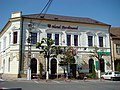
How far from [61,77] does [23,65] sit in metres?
6.71

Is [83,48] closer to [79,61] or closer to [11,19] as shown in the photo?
[79,61]

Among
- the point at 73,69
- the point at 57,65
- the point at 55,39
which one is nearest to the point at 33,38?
the point at 55,39

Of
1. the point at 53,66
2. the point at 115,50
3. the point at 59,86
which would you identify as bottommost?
the point at 59,86

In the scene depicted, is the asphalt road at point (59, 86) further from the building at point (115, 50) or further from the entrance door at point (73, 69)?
the building at point (115, 50)

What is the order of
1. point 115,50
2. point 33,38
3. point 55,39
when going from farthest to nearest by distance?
1. point 115,50
2. point 55,39
3. point 33,38

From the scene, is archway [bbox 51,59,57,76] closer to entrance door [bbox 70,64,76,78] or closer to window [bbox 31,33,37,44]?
entrance door [bbox 70,64,76,78]

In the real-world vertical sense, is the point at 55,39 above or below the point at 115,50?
above

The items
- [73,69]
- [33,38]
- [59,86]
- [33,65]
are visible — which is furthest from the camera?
[73,69]

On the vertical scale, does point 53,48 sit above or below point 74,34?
below

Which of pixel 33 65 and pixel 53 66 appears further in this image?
pixel 53 66

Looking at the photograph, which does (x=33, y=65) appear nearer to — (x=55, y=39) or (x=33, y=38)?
(x=33, y=38)

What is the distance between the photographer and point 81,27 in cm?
3769

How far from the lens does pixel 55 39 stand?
3612cm

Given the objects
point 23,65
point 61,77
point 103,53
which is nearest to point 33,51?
point 23,65
